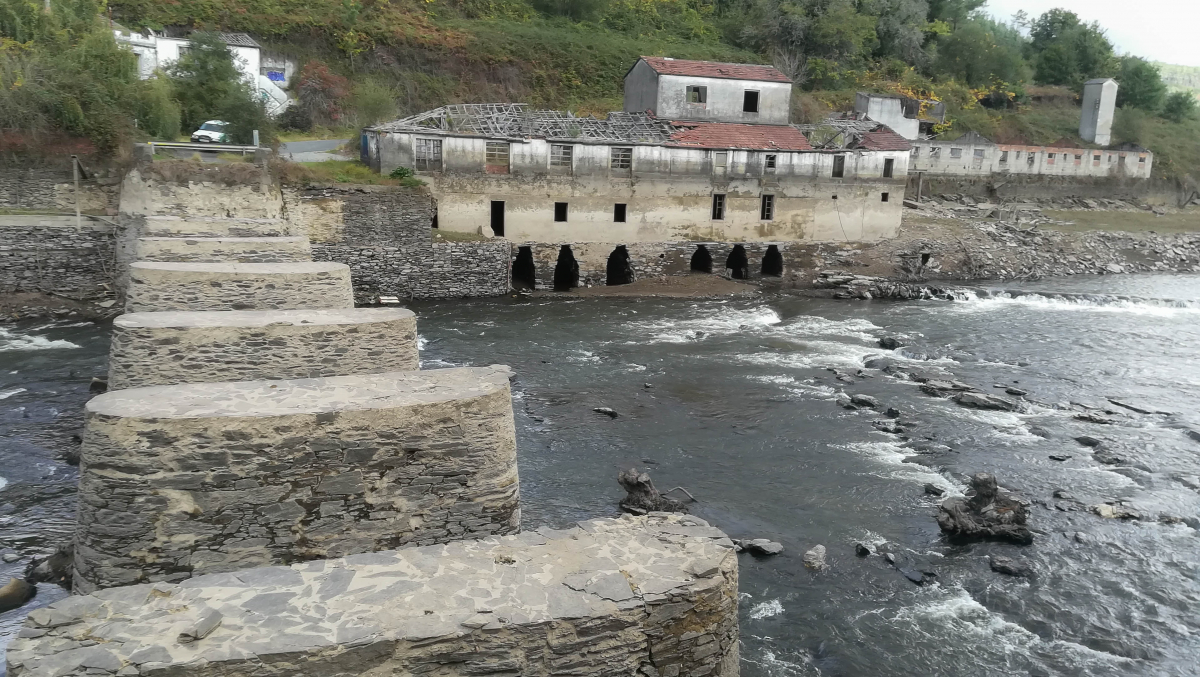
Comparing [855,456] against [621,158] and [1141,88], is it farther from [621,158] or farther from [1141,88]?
[1141,88]

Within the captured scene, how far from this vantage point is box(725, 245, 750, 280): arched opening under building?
3216 cm

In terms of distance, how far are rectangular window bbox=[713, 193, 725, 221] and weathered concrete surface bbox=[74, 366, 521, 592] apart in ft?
81.3

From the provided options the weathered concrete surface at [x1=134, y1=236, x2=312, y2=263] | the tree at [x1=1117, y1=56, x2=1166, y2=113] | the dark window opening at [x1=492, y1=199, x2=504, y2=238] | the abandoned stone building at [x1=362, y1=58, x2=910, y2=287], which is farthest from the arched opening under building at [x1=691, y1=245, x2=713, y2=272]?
the tree at [x1=1117, y1=56, x2=1166, y2=113]

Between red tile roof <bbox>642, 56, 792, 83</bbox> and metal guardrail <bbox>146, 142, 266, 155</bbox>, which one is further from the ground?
red tile roof <bbox>642, 56, 792, 83</bbox>

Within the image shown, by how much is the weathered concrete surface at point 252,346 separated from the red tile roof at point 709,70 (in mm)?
24441

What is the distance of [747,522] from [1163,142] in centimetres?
6261

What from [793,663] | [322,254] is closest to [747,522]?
[793,663]

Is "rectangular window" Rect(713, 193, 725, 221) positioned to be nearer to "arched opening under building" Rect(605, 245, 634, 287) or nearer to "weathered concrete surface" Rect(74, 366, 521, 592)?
"arched opening under building" Rect(605, 245, 634, 287)

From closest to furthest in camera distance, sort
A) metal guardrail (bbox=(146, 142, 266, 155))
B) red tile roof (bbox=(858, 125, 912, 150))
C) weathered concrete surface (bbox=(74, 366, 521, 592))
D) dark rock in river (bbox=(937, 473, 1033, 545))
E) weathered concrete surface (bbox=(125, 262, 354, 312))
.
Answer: weathered concrete surface (bbox=(74, 366, 521, 592)) < weathered concrete surface (bbox=(125, 262, 354, 312)) < dark rock in river (bbox=(937, 473, 1033, 545)) < metal guardrail (bbox=(146, 142, 266, 155)) < red tile roof (bbox=(858, 125, 912, 150))

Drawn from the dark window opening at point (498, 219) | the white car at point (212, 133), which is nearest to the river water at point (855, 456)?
the dark window opening at point (498, 219)

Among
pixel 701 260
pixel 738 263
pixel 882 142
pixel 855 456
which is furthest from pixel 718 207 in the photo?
pixel 855 456

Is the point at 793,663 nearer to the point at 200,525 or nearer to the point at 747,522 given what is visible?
the point at 747,522

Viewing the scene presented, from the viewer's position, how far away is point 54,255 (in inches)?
824

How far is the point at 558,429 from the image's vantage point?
14.9 meters
